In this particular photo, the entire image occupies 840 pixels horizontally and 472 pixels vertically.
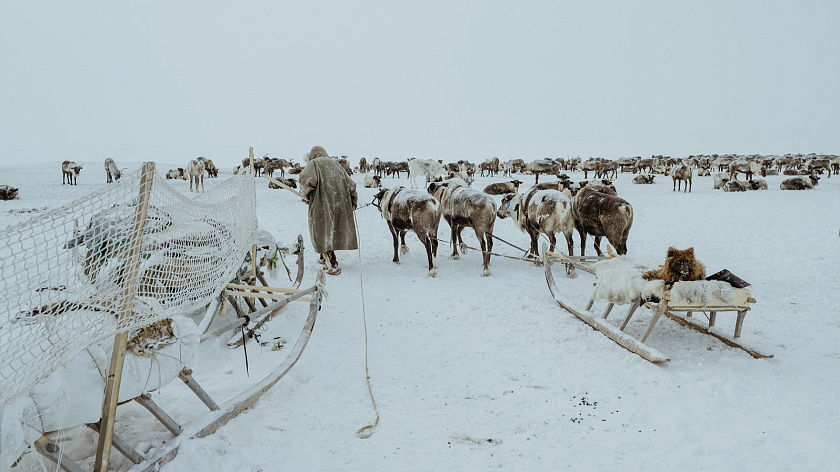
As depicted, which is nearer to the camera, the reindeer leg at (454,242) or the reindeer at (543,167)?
the reindeer leg at (454,242)

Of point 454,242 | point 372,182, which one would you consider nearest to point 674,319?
point 454,242

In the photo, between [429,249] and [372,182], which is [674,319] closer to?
[429,249]

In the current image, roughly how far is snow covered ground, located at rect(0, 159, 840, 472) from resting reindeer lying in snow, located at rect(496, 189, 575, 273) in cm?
110

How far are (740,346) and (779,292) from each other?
9.41ft

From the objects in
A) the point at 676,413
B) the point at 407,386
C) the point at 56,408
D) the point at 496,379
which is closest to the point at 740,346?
the point at 676,413

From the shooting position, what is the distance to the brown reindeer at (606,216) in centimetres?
727

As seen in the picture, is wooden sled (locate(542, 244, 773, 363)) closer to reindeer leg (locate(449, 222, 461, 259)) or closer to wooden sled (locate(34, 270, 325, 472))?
wooden sled (locate(34, 270, 325, 472))

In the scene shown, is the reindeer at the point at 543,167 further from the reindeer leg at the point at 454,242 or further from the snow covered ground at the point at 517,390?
the snow covered ground at the point at 517,390

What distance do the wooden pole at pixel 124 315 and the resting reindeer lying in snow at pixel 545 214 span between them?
6.65 meters

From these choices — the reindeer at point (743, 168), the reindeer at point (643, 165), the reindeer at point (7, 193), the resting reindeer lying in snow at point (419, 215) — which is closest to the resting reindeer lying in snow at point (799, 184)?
the reindeer at point (743, 168)

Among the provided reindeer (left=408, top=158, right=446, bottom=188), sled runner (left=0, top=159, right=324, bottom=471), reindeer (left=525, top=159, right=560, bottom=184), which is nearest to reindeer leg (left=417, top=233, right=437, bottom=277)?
sled runner (left=0, top=159, right=324, bottom=471)

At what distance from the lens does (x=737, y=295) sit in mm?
4102

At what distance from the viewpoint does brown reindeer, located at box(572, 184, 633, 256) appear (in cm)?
727

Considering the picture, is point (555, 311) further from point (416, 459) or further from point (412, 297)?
point (416, 459)
